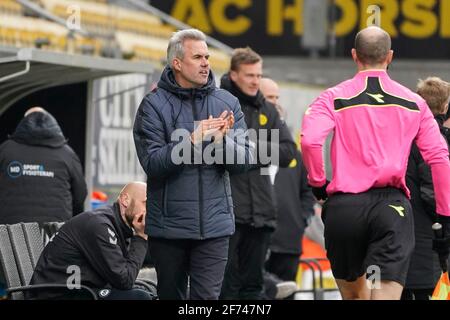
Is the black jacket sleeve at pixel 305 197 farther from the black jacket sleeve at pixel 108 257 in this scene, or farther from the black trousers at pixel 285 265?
the black jacket sleeve at pixel 108 257

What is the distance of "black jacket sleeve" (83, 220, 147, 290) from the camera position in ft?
26.1

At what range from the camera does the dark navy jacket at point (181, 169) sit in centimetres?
716

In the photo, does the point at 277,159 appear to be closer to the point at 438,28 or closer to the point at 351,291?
the point at 351,291

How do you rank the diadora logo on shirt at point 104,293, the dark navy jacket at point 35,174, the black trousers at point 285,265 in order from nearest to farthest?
the diadora logo on shirt at point 104,293
the dark navy jacket at point 35,174
the black trousers at point 285,265

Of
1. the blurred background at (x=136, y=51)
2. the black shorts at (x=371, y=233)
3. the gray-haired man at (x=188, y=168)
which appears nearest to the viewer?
the black shorts at (x=371, y=233)

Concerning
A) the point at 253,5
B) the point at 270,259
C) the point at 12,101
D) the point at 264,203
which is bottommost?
the point at 270,259

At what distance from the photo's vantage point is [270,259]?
1238 centimetres

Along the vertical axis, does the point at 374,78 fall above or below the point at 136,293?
above

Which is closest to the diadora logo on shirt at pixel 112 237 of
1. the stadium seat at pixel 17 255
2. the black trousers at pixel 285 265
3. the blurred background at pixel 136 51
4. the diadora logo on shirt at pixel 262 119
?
the stadium seat at pixel 17 255

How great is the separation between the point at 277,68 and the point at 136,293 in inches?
634

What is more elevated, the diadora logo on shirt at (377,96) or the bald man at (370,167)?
the diadora logo on shirt at (377,96)

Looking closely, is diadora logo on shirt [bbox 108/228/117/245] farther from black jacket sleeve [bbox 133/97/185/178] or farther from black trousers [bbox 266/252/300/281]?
black trousers [bbox 266/252/300/281]
